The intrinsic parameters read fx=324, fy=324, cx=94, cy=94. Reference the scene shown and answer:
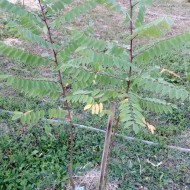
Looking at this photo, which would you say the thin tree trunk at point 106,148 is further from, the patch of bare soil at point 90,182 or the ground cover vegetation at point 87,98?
the patch of bare soil at point 90,182

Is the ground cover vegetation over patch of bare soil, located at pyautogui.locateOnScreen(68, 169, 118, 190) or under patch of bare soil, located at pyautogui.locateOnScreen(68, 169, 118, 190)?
over

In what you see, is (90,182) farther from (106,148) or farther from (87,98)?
(87,98)

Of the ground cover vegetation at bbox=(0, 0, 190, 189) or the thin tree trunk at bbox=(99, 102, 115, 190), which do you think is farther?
the thin tree trunk at bbox=(99, 102, 115, 190)

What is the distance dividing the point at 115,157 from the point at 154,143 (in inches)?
17.2

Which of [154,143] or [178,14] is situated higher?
[178,14]

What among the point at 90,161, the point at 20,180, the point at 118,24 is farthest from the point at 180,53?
the point at 20,180

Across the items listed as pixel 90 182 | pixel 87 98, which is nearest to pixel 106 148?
pixel 87 98

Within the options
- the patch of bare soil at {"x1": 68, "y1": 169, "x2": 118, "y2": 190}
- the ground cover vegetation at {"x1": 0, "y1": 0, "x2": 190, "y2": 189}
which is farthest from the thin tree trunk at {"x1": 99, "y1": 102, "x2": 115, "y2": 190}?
the patch of bare soil at {"x1": 68, "y1": 169, "x2": 118, "y2": 190}

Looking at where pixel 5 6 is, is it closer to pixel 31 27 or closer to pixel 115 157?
pixel 31 27

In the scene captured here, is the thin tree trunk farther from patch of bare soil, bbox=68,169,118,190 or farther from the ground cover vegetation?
patch of bare soil, bbox=68,169,118,190

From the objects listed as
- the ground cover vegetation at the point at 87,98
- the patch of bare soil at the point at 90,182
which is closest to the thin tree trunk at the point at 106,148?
the ground cover vegetation at the point at 87,98

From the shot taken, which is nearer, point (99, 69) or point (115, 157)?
point (99, 69)

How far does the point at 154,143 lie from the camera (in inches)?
127

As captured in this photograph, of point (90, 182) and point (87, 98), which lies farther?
point (90, 182)
